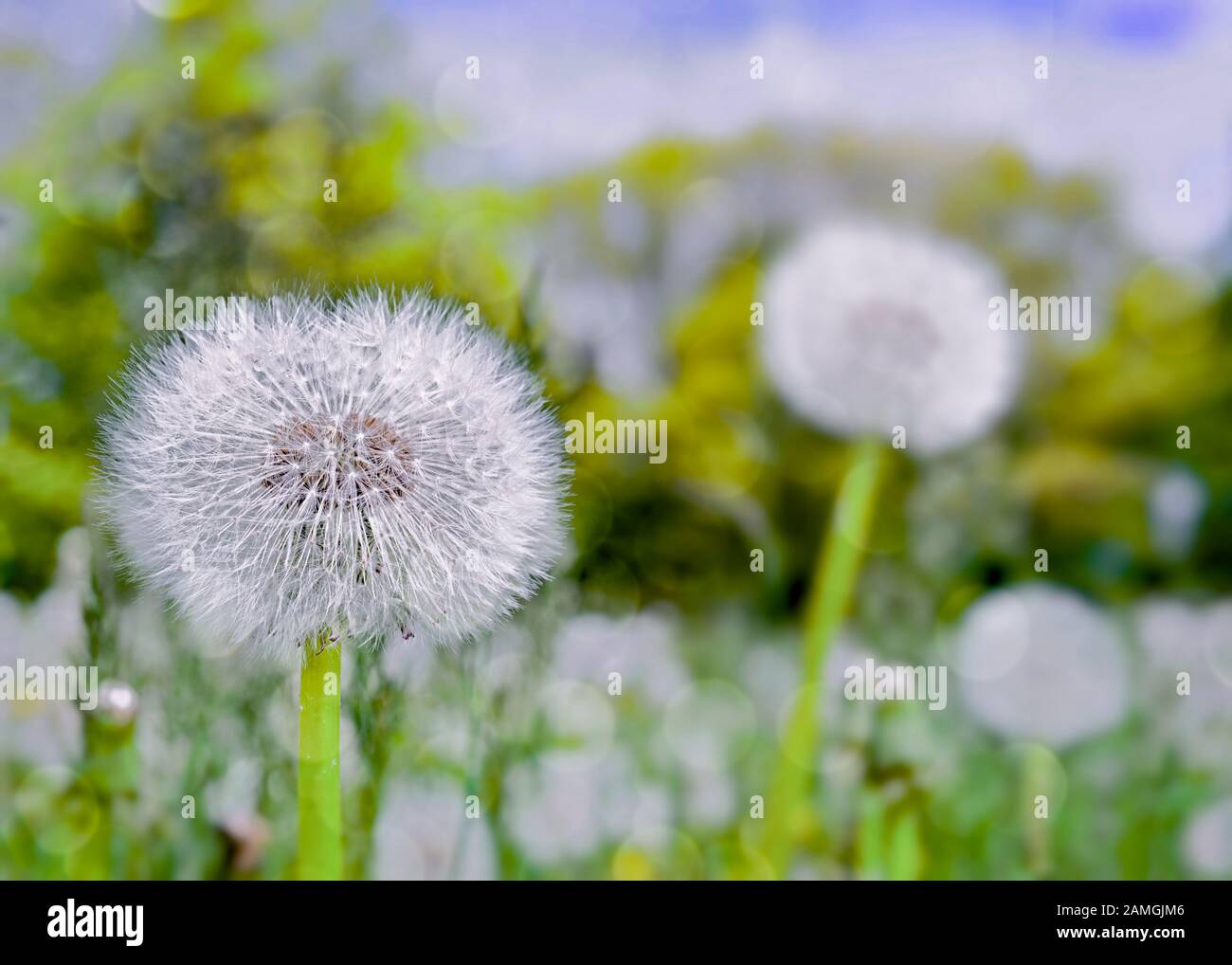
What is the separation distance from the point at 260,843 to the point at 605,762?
455 millimetres

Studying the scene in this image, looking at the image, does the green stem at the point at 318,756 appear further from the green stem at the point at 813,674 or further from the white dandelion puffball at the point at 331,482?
the green stem at the point at 813,674

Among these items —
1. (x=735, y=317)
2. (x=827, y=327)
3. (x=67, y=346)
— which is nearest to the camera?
(x=827, y=327)

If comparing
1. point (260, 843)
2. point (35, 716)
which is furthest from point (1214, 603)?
point (35, 716)

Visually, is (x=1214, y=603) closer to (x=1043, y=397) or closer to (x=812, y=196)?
(x=1043, y=397)

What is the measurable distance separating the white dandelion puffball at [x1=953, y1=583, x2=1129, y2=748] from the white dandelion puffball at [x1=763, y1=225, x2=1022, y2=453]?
374 millimetres

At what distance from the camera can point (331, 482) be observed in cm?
73

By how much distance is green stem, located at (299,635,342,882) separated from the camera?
70 cm

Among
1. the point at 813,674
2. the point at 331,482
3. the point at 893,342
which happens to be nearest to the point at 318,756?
the point at 331,482

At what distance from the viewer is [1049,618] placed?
1.63m

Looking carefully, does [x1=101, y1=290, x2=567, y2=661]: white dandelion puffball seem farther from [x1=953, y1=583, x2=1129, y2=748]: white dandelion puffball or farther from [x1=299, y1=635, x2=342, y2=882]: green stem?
[x1=953, y1=583, x2=1129, y2=748]: white dandelion puffball

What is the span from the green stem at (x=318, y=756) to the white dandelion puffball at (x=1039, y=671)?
1102 millimetres

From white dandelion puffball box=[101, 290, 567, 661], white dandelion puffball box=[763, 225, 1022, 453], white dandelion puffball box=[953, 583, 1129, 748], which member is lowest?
white dandelion puffball box=[953, 583, 1129, 748]

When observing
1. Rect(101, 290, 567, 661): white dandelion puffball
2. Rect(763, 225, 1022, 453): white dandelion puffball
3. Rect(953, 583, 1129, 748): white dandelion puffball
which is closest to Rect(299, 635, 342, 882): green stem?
Rect(101, 290, 567, 661): white dandelion puffball

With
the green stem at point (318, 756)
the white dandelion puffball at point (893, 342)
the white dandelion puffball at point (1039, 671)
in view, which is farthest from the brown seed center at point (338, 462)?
the white dandelion puffball at point (1039, 671)
